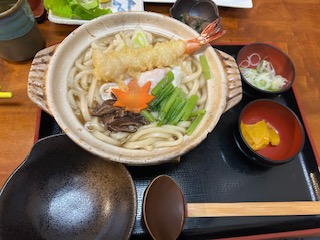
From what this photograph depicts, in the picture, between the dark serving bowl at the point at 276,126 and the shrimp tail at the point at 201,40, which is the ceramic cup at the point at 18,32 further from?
the dark serving bowl at the point at 276,126

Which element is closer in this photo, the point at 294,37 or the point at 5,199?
the point at 5,199

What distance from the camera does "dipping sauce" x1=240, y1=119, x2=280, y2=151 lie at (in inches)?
70.4

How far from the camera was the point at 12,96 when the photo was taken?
73.4 inches

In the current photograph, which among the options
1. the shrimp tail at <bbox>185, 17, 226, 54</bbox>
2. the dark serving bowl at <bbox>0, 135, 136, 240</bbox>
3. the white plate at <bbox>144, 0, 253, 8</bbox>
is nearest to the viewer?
the dark serving bowl at <bbox>0, 135, 136, 240</bbox>

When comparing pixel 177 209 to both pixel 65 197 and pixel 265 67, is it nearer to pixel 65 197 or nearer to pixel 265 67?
pixel 65 197

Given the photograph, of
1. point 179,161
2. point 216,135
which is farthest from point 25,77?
point 216,135

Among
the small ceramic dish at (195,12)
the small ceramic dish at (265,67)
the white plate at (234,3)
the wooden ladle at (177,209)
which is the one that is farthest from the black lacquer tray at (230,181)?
the white plate at (234,3)

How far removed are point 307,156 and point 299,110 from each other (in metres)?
0.32

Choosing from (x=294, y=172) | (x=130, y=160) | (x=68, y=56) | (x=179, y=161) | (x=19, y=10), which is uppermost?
(x=19, y=10)

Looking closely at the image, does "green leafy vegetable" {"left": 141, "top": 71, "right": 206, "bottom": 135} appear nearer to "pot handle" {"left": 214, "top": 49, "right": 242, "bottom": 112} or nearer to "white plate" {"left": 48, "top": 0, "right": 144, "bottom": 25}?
"pot handle" {"left": 214, "top": 49, "right": 242, "bottom": 112}

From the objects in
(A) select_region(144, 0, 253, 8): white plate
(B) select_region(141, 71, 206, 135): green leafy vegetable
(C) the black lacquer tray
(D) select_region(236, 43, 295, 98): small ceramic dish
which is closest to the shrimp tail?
(B) select_region(141, 71, 206, 135): green leafy vegetable

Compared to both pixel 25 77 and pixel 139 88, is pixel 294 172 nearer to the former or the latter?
pixel 139 88

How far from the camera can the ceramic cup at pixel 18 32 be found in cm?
171

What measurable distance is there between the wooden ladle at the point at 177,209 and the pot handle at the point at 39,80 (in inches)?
26.6
